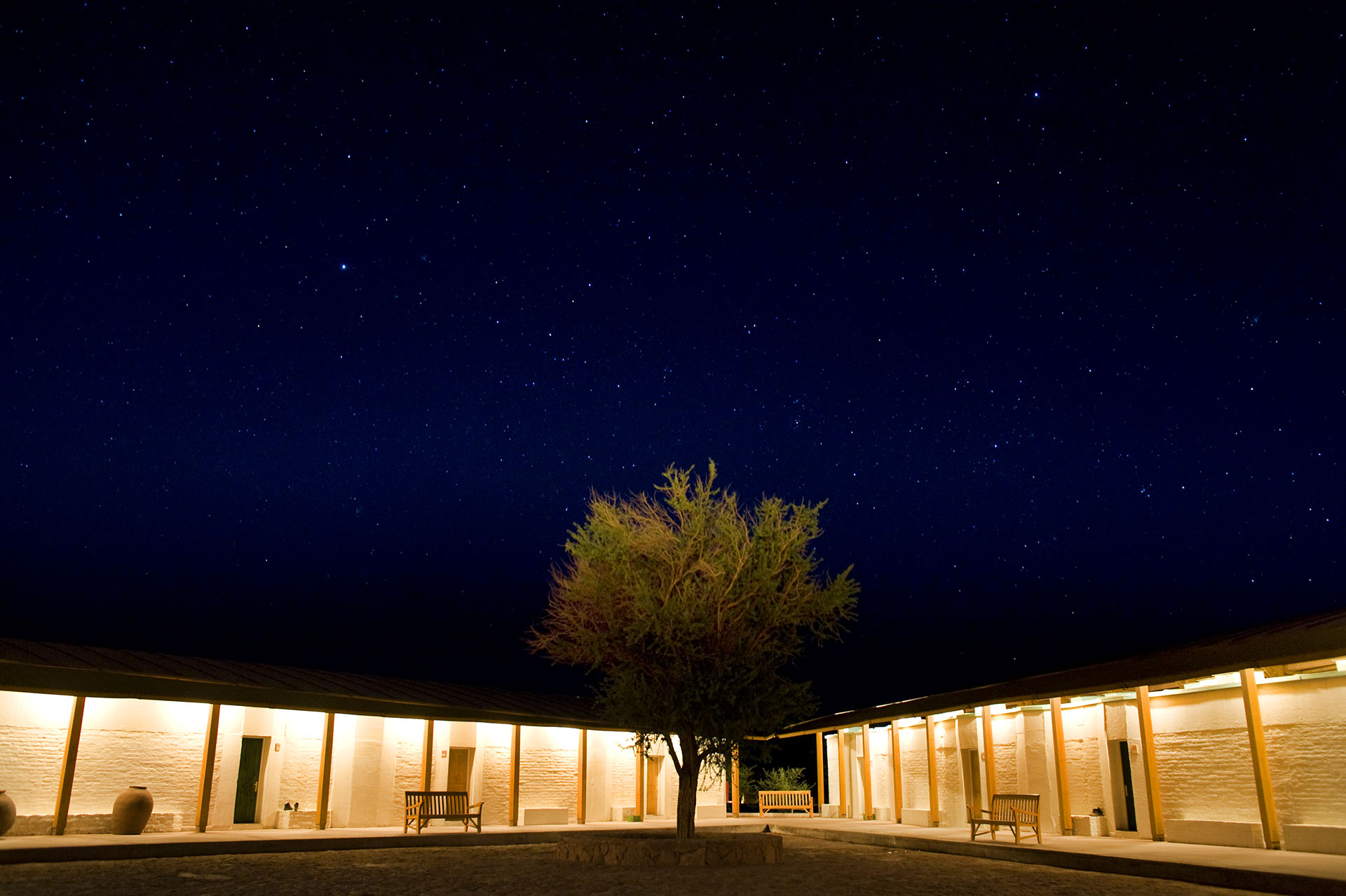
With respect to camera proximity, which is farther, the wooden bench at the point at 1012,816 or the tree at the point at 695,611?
the wooden bench at the point at 1012,816

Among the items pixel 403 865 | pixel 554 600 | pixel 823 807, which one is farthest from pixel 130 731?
pixel 823 807

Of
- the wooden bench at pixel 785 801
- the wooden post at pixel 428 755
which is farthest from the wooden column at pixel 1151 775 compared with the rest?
the wooden bench at pixel 785 801

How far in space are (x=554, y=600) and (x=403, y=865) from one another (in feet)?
17.9

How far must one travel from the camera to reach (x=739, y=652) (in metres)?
17.0

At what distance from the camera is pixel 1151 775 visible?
16.6 meters

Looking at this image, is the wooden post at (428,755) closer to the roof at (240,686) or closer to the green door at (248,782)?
the roof at (240,686)

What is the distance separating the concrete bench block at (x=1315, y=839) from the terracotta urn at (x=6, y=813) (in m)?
19.2

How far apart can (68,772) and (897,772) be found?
19045 millimetres

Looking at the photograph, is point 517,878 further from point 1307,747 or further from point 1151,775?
point 1307,747

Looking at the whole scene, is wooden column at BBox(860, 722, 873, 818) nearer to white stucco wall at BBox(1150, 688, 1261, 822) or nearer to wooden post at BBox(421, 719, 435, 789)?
white stucco wall at BBox(1150, 688, 1261, 822)

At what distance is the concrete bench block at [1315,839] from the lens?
520 inches

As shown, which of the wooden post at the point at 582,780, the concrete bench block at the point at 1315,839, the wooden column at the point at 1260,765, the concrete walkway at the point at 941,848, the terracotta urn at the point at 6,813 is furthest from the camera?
the wooden post at the point at 582,780

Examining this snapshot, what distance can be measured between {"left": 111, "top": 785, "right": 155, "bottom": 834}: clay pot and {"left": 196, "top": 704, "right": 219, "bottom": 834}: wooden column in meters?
1.08

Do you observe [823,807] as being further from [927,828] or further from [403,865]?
[403,865]
